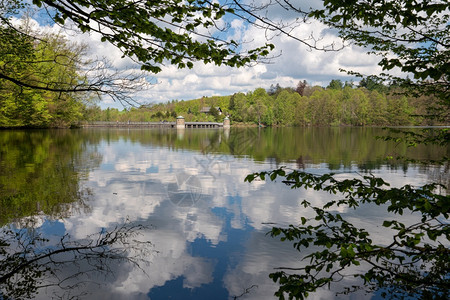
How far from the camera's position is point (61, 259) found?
6.81 metres

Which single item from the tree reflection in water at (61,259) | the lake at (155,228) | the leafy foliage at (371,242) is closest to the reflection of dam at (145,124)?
the lake at (155,228)

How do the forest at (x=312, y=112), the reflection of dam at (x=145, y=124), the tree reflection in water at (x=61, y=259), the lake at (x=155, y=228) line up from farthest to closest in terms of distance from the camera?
the forest at (x=312, y=112)
the reflection of dam at (x=145, y=124)
the lake at (x=155, y=228)
the tree reflection in water at (x=61, y=259)

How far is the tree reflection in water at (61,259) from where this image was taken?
5738 millimetres

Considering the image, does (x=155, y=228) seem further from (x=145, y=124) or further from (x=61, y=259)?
(x=145, y=124)

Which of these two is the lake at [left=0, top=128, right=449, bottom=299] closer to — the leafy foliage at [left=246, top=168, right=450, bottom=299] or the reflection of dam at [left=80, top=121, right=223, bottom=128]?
the leafy foliage at [left=246, top=168, right=450, bottom=299]

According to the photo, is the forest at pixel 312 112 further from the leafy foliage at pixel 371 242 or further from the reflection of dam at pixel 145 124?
the leafy foliage at pixel 371 242

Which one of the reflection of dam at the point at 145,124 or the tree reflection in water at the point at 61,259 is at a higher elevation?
the reflection of dam at the point at 145,124

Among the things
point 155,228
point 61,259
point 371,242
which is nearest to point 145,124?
point 155,228

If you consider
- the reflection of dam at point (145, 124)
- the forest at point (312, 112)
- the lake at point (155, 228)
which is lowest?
the lake at point (155, 228)

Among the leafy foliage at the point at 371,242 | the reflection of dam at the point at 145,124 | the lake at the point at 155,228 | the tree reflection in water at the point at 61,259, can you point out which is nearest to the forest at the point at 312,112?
the reflection of dam at the point at 145,124

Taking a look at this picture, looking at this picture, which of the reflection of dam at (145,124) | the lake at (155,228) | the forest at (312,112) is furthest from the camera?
the forest at (312,112)

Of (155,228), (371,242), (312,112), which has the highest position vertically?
(312,112)

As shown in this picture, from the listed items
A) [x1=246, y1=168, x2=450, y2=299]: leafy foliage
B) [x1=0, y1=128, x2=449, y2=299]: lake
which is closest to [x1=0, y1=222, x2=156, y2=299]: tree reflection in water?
[x1=0, y1=128, x2=449, y2=299]: lake

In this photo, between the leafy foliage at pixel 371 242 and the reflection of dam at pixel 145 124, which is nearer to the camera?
the leafy foliage at pixel 371 242
